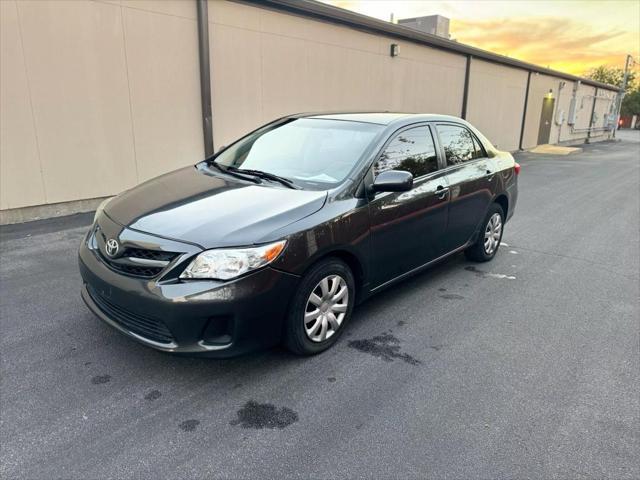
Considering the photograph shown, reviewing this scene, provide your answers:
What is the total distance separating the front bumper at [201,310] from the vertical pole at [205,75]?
225 inches

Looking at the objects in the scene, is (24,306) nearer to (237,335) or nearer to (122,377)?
(122,377)

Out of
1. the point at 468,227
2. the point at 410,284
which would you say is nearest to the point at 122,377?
the point at 410,284

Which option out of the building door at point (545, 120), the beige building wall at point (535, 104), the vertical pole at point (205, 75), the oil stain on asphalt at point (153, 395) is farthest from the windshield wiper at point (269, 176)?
the building door at point (545, 120)

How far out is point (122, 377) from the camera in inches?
115

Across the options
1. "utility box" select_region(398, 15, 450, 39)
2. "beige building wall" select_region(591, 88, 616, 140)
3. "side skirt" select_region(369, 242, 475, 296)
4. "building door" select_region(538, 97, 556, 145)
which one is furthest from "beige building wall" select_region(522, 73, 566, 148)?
"side skirt" select_region(369, 242, 475, 296)

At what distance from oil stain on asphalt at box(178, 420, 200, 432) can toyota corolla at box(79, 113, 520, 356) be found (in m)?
0.37

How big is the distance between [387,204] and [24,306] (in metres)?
3.09

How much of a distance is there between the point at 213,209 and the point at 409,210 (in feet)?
5.28

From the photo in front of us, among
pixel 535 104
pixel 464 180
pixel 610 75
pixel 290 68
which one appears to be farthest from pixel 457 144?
pixel 610 75

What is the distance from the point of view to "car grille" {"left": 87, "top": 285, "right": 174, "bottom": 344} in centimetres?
271

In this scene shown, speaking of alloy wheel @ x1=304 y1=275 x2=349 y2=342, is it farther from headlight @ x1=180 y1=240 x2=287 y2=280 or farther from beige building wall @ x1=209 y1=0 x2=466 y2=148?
beige building wall @ x1=209 y1=0 x2=466 y2=148

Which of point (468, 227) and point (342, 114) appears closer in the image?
point (342, 114)

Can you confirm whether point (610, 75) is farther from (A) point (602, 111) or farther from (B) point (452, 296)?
(B) point (452, 296)

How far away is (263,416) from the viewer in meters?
2.64
